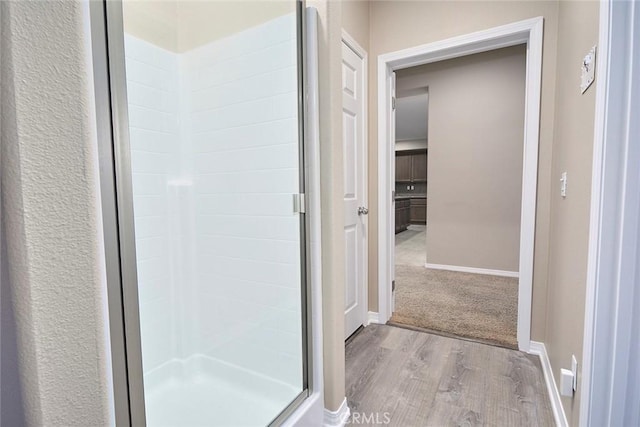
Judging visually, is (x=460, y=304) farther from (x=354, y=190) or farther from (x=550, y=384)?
(x=354, y=190)

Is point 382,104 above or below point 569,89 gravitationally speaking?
above

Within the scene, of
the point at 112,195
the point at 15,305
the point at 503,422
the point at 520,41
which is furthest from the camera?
the point at 520,41

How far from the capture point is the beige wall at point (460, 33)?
74.9 inches

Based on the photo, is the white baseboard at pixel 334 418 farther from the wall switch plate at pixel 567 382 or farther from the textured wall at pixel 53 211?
the textured wall at pixel 53 211

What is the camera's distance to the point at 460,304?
2.87m

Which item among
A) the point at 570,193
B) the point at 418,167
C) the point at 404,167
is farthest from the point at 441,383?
the point at 404,167

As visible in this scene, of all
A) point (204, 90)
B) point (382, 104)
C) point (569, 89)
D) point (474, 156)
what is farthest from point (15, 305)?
point (474, 156)

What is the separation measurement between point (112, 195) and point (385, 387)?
1660 millimetres

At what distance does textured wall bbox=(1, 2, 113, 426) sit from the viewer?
0.40m

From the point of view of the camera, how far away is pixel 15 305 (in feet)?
1.33

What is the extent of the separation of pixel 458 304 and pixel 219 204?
2.29 metres

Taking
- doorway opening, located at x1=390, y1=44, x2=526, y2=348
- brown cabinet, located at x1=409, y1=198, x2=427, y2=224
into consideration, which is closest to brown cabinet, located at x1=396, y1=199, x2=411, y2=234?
brown cabinet, located at x1=409, y1=198, x2=427, y2=224

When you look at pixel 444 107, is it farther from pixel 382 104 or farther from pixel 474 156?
pixel 382 104

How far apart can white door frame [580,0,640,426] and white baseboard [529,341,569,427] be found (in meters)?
0.53
